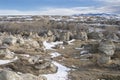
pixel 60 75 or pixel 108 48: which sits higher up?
pixel 108 48

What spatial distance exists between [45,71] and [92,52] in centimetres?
1598

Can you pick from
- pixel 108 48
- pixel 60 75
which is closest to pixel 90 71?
pixel 60 75

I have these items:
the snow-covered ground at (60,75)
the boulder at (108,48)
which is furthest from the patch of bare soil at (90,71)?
the boulder at (108,48)

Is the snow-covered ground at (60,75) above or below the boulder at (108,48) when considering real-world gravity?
below

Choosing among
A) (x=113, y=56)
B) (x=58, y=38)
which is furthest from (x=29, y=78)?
(x=58, y=38)

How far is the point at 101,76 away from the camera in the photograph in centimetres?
2577

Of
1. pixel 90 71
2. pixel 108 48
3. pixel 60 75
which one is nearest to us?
pixel 60 75

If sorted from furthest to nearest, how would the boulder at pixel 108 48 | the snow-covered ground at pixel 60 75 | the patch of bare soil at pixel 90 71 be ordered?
the boulder at pixel 108 48 < the patch of bare soil at pixel 90 71 < the snow-covered ground at pixel 60 75

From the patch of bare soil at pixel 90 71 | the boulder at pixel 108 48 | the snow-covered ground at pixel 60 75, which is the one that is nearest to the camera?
the snow-covered ground at pixel 60 75

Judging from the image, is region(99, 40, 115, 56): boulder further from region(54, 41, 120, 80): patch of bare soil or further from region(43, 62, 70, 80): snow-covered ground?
region(43, 62, 70, 80): snow-covered ground

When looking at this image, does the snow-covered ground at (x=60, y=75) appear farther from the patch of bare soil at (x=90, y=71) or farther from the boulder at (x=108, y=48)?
the boulder at (x=108, y=48)

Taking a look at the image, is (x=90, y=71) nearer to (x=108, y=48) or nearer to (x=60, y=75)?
(x=60, y=75)

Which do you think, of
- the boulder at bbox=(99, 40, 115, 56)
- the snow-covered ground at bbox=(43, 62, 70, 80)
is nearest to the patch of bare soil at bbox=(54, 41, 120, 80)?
the snow-covered ground at bbox=(43, 62, 70, 80)

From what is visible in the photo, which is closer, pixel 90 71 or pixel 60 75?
pixel 60 75
